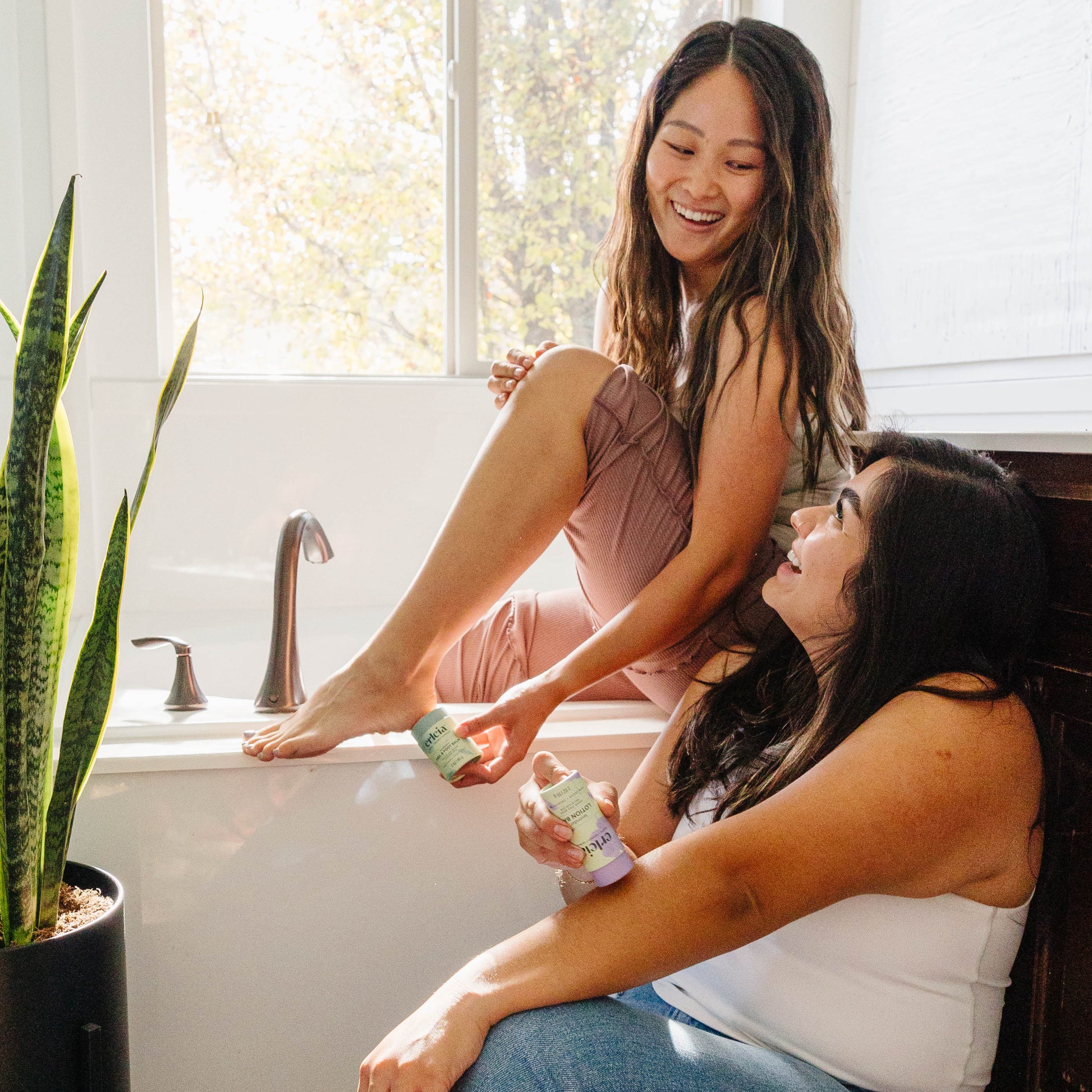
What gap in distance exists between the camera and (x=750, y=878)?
0.81 metres

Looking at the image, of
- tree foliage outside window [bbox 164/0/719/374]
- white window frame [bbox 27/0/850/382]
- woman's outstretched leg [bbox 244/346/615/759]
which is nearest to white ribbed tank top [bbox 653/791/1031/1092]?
woman's outstretched leg [bbox 244/346/615/759]

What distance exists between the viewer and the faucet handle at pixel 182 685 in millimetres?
1366

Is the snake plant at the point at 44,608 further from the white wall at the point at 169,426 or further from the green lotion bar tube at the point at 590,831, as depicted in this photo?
the white wall at the point at 169,426

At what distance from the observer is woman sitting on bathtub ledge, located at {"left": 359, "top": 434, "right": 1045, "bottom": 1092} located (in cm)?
79

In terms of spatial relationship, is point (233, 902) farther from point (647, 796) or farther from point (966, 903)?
point (966, 903)

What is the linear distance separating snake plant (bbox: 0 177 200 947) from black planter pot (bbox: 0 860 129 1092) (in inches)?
1.3

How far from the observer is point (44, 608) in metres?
0.89

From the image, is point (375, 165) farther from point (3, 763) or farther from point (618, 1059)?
point (618, 1059)

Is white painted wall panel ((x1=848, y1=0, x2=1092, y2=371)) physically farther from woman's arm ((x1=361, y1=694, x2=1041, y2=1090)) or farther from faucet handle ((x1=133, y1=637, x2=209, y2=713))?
faucet handle ((x1=133, y1=637, x2=209, y2=713))

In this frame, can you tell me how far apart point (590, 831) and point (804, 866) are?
17cm

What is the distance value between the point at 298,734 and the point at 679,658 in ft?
1.50

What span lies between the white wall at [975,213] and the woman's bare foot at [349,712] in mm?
1211

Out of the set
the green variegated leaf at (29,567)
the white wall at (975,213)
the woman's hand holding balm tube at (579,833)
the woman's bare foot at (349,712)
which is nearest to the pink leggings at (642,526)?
the woman's bare foot at (349,712)

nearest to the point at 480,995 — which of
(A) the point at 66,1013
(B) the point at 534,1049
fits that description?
(B) the point at 534,1049
